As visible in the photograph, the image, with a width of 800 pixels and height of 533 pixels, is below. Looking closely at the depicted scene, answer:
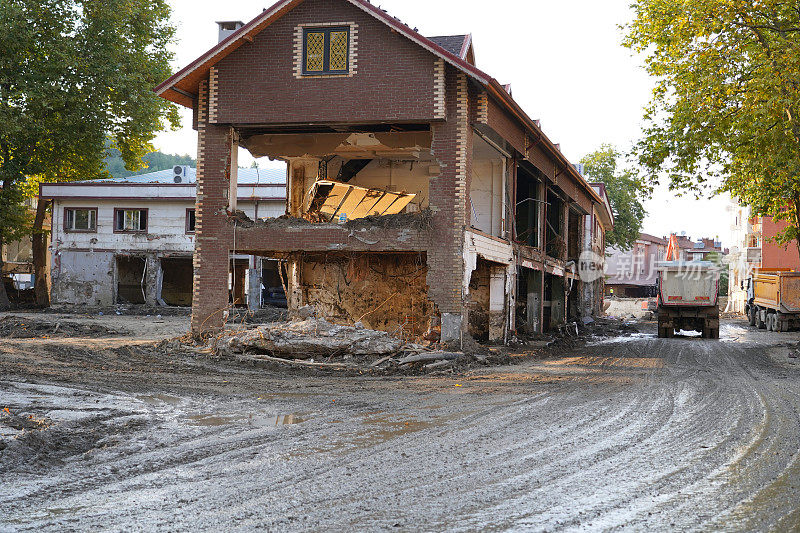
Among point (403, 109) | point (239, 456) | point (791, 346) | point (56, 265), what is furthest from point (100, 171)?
point (239, 456)

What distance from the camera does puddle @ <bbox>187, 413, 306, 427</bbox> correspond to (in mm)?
8766

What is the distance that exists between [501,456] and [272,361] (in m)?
9.31

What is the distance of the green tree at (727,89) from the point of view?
19.2m

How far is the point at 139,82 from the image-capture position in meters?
35.7

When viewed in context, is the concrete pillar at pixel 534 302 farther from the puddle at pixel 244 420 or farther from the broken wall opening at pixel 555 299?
the puddle at pixel 244 420

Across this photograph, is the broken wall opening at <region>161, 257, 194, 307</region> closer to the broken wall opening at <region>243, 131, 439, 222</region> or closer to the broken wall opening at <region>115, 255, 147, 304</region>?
the broken wall opening at <region>115, 255, 147, 304</region>

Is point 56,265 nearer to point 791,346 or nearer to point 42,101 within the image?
point 42,101

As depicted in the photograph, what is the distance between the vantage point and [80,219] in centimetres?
4016

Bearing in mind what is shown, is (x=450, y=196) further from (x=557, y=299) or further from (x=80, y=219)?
(x=80, y=219)

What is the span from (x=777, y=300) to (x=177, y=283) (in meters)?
32.1

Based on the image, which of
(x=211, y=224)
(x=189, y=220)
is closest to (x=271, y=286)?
(x=189, y=220)

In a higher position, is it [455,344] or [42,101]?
[42,101]

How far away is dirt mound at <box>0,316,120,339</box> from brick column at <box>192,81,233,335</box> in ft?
15.4

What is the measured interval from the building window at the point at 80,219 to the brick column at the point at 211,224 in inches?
892
